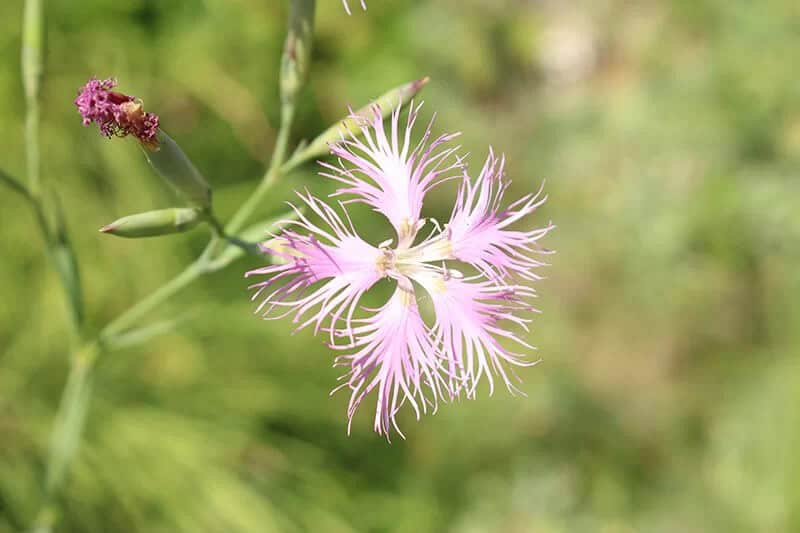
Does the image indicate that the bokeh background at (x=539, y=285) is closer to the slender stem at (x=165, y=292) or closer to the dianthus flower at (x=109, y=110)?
the slender stem at (x=165, y=292)

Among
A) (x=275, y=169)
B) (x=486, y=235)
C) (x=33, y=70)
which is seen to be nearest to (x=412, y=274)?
(x=486, y=235)

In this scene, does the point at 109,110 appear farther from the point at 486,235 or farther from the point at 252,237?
the point at 486,235

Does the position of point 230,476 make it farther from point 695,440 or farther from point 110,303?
point 695,440

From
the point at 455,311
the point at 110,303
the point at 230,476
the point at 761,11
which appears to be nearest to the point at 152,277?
the point at 110,303

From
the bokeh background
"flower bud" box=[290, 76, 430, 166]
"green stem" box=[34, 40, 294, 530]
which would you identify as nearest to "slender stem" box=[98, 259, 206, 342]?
"green stem" box=[34, 40, 294, 530]

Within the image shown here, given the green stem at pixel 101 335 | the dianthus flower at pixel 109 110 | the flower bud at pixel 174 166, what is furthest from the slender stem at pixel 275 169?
the dianthus flower at pixel 109 110

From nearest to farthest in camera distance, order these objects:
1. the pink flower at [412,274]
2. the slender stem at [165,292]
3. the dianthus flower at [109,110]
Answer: the dianthus flower at [109,110]
the pink flower at [412,274]
the slender stem at [165,292]

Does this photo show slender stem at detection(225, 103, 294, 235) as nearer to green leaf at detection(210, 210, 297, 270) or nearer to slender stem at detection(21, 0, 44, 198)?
green leaf at detection(210, 210, 297, 270)
